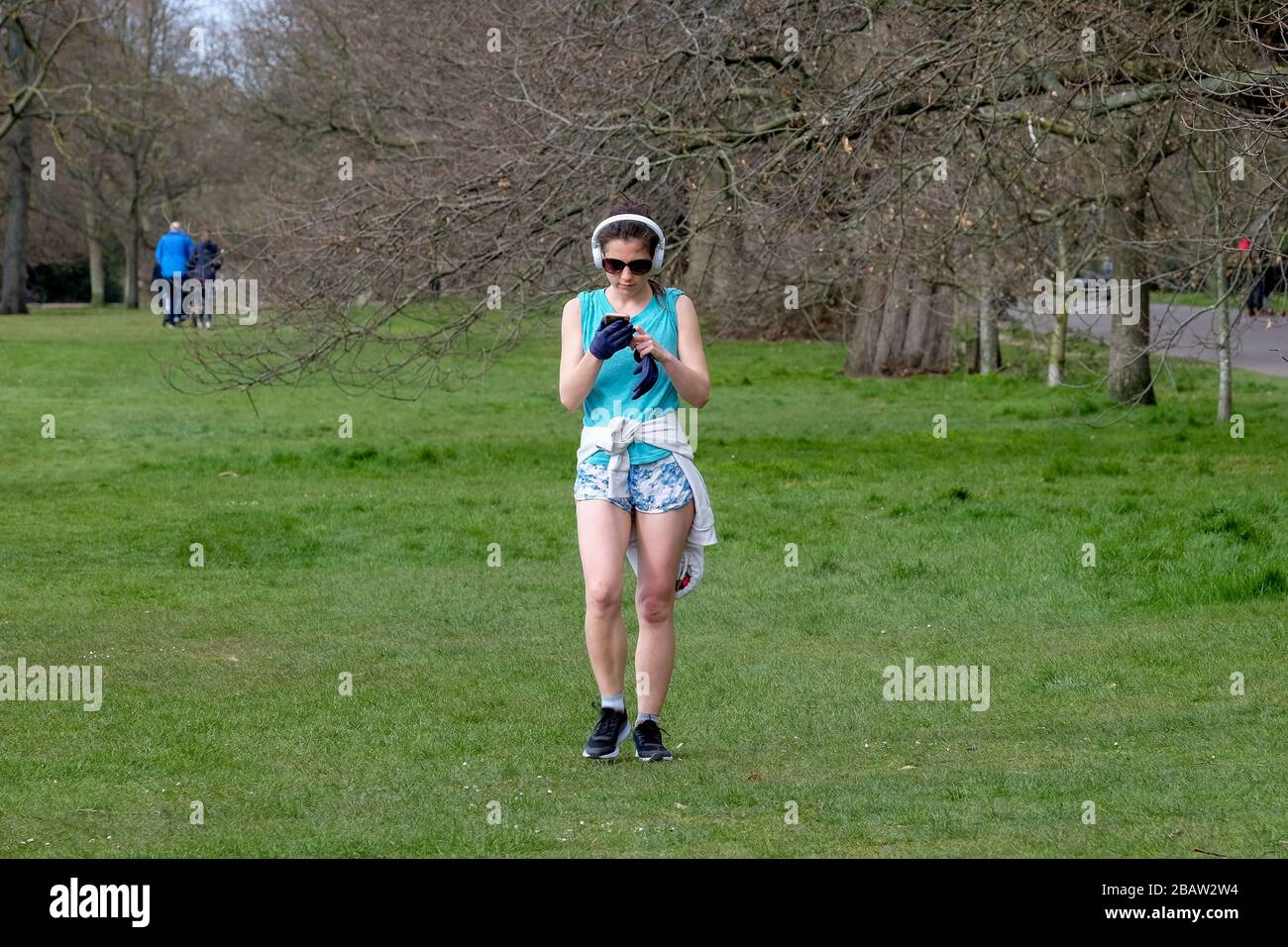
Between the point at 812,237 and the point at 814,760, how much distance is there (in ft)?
33.1

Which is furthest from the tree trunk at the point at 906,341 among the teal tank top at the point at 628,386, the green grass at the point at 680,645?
the teal tank top at the point at 628,386

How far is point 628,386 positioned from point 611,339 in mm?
296

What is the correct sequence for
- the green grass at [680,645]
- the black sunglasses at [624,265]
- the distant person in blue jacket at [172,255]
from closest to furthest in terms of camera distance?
the green grass at [680,645]
the black sunglasses at [624,265]
the distant person in blue jacket at [172,255]

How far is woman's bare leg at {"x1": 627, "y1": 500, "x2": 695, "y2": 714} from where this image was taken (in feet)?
22.7

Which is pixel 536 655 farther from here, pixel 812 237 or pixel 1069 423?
pixel 1069 423

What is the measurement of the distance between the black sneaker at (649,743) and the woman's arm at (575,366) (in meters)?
1.26

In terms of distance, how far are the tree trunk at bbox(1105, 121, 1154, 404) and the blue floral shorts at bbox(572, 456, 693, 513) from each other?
936 centimetres

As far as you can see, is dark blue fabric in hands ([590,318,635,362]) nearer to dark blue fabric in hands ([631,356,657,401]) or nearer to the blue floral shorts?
dark blue fabric in hands ([631,356,657,401])

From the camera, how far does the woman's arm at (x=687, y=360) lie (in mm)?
6703

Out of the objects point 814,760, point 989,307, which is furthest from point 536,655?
point 989,307

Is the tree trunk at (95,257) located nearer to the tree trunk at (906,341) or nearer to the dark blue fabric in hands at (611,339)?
the tree trunk at (906,341)

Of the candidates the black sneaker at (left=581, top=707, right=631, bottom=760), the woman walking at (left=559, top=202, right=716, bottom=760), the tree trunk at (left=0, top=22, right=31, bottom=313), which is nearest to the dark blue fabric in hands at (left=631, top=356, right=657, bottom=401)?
the woman walking at (left=559, top=202, right=716, bottom=760)

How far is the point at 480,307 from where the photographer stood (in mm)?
15578

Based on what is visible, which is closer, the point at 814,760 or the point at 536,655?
the point at 814,760
